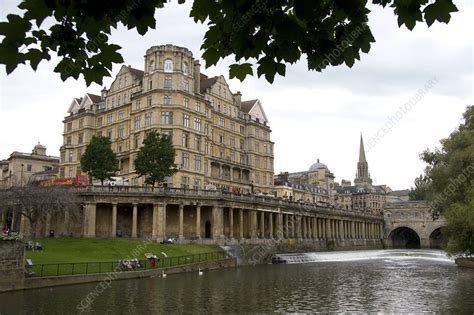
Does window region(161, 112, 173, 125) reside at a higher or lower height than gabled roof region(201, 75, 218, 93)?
lower

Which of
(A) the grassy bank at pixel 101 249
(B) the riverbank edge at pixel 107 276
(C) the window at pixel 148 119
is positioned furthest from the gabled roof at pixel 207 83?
(B) the riverbank edge at pixel 107 276

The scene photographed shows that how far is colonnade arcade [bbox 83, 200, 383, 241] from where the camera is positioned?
60562 mm

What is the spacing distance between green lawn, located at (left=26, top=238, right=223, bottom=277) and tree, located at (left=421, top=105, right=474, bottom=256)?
24.3 m

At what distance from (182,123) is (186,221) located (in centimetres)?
1486

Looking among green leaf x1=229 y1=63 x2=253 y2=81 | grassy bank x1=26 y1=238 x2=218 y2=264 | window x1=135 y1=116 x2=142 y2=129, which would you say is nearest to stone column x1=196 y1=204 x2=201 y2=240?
grassy bank x1=26 y1=238 x2=218 y2=264

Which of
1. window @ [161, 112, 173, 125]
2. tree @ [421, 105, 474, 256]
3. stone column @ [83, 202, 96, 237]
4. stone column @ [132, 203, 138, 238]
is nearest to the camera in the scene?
tree @ [421, 105, 474, 256]

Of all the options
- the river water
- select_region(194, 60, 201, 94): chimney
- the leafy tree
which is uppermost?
select_region(194, 60, 201, 94): chimney

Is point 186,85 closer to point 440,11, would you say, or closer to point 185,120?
point 185,120

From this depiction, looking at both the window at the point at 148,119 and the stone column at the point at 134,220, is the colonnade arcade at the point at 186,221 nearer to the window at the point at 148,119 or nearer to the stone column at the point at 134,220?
the stone column at the point at 134,220

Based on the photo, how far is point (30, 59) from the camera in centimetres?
583

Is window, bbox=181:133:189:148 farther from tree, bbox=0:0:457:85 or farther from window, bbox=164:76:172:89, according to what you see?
tree, bbox=0:0:457:85

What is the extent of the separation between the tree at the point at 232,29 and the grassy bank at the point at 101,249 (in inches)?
1410

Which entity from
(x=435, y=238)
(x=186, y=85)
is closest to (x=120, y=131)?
(x=186, y=85)

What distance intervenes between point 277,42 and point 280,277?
3588 centimetres
